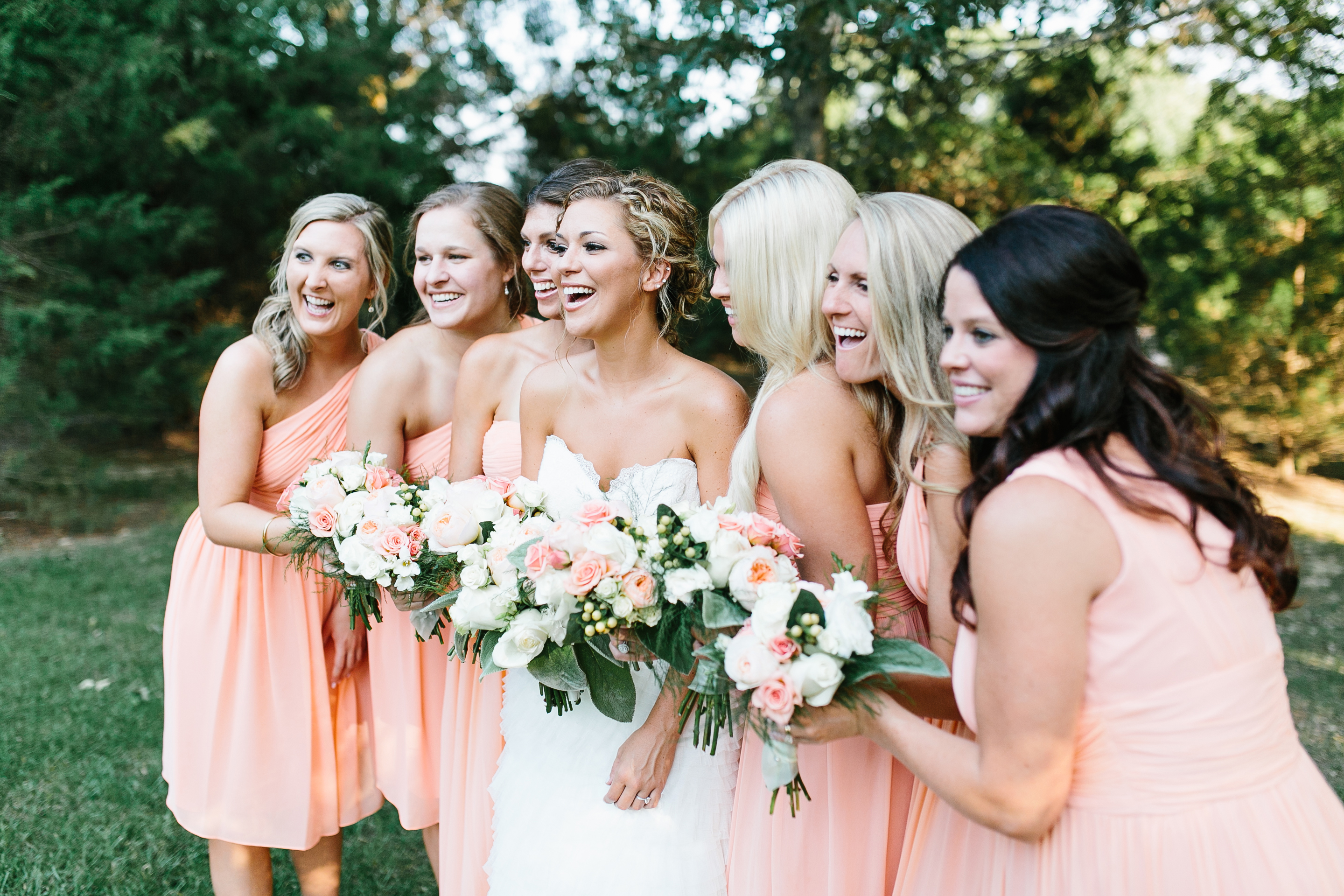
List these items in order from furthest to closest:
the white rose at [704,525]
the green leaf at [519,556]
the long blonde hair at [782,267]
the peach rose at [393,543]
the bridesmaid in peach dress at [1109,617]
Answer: the peach rose at [393,543], the long blonde hair at [782,267], the green leaf at [519,556], the white rose at [704,525], the bridesmaid in peach dress at [1109,617]

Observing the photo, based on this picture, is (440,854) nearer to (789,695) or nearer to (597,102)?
(789,695)

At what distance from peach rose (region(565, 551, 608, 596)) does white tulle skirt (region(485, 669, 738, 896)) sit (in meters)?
0.71

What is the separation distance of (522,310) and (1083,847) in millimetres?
3014

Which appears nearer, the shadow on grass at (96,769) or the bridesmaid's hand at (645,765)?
the bridesmaid's hand at (645,765)

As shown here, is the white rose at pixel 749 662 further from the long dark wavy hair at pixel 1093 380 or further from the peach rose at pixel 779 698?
the long dark wavy hair at pixel 1093 380

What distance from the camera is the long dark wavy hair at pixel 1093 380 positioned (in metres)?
1.71

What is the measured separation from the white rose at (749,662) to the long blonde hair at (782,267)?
29.7 inches

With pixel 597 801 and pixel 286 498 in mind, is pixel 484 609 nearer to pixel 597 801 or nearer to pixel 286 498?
pixel 597 801

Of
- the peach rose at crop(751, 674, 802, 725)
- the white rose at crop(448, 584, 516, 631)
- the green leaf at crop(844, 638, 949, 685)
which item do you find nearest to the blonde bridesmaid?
the green leaf at crop(844, 638, 949, 685)

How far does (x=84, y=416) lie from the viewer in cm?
1052

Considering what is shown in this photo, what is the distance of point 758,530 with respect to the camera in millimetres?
2113

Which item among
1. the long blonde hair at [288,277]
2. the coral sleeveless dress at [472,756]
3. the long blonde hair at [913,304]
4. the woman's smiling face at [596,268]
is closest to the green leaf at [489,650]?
the coral sleeveless dress at [472,756]

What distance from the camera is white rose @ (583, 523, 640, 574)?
2135mm

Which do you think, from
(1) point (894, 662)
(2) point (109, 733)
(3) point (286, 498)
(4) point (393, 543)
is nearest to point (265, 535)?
(3) point (286, 498)
